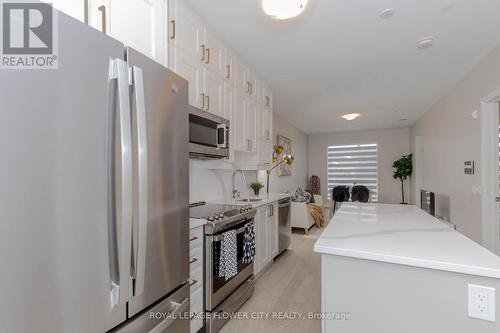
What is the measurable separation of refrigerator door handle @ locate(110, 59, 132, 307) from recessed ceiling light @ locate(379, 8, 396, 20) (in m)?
2.08

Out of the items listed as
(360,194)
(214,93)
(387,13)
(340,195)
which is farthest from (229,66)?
(360,194)

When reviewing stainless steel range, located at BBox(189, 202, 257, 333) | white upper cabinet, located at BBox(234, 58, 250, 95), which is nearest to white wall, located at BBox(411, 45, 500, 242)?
white upper cabinet, located at BBox(234, 58, 250, 95)

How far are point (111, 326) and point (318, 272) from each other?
2.62m

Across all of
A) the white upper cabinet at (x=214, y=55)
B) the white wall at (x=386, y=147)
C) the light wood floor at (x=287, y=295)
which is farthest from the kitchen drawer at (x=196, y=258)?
the white wall at (x=386, y=147)

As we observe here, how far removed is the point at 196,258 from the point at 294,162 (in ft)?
17.0

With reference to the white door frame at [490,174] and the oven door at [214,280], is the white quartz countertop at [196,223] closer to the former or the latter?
the oven door at [214,280]

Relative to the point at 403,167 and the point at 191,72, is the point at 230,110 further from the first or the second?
the point at 403,167

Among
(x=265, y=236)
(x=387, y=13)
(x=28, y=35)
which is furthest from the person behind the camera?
(x=265, y=236)

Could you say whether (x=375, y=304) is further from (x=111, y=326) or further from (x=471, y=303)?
(x=111, y=326)

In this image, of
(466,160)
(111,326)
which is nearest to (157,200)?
(111,326)

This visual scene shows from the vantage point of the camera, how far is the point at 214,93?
230 cm

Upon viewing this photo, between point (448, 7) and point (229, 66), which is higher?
point (448, 7)

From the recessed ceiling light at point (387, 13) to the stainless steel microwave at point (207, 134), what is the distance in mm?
1623

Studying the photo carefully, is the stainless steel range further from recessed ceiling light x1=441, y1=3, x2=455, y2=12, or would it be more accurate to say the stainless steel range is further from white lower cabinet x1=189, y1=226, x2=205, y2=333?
recessed ceiling light x1=441, y1=3, x2=455, y2=12
